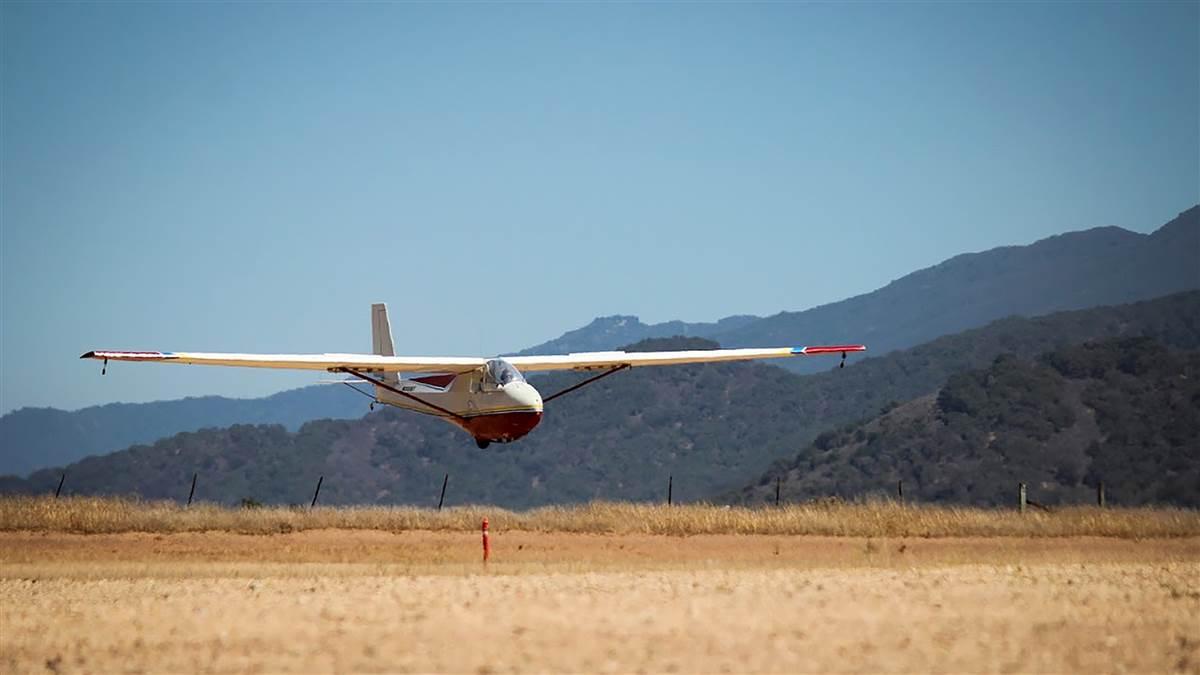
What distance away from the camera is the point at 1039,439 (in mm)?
152375

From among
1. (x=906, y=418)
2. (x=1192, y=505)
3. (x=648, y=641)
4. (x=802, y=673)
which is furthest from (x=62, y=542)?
(x=906, y=418)

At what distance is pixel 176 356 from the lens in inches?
1267

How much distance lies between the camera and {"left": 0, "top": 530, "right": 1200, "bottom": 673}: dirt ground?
1504 centimetres

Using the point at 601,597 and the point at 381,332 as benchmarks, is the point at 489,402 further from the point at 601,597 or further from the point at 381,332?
the point at 601,597

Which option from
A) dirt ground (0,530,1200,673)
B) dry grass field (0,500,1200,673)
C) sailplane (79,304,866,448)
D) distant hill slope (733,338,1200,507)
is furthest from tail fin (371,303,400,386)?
distant hill slope (733,338,1200,507)

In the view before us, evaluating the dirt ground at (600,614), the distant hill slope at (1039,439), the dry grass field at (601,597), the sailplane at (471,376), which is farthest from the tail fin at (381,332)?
the distant hill slope at (1039,439)

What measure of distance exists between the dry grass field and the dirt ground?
1.9 inches

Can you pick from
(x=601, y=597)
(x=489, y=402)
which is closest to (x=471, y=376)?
(x=489, y=402)

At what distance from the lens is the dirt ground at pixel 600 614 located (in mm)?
15041

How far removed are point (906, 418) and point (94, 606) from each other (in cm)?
15163

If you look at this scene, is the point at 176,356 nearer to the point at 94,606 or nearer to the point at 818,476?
the point at 94,606

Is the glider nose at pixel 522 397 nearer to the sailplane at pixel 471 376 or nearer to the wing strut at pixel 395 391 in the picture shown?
the sailplane at pixel 471 376

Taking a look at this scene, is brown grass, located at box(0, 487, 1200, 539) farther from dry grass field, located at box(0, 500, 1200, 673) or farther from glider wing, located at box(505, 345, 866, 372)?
glider wing, located at box(505, 345, 866, 372)

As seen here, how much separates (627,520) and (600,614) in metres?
16.3
